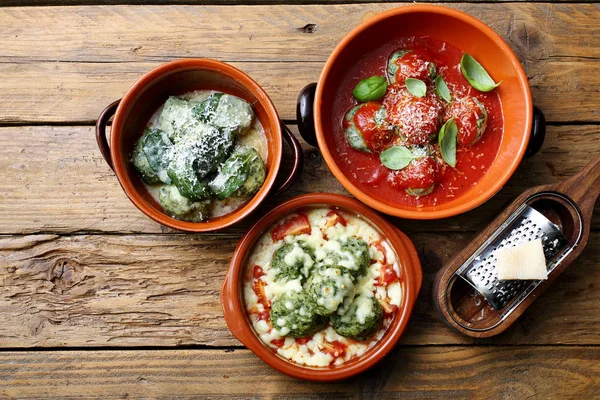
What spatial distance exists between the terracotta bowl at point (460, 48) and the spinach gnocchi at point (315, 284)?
187 mm

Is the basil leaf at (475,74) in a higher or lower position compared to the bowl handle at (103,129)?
higher

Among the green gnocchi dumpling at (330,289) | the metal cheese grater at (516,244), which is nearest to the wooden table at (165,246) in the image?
the metal cheese grater at (516,244)

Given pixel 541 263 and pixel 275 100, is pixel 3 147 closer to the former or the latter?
pixel 275 100

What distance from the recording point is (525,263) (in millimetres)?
1949

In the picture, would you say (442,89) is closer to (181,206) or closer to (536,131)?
(536,131)

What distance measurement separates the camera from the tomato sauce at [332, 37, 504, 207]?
2.05 m

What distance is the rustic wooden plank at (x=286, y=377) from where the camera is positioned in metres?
2.20

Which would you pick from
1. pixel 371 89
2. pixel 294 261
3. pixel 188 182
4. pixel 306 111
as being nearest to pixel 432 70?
pixel 371 89

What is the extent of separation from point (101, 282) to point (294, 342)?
74cm

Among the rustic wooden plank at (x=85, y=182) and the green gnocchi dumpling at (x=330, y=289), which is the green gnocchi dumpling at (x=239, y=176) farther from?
the green gnocchi dumpling at (x=330, y=289)

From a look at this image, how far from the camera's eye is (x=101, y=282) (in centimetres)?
221

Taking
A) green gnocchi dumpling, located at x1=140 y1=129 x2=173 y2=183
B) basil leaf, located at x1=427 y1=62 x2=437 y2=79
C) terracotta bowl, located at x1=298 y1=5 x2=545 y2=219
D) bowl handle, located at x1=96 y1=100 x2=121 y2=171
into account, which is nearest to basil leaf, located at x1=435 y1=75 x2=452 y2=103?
basil leaf, located at x1=427 y1=62 x2=437 y2=79

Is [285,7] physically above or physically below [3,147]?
above

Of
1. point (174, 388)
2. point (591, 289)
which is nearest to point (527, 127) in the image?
point (591, 289)
